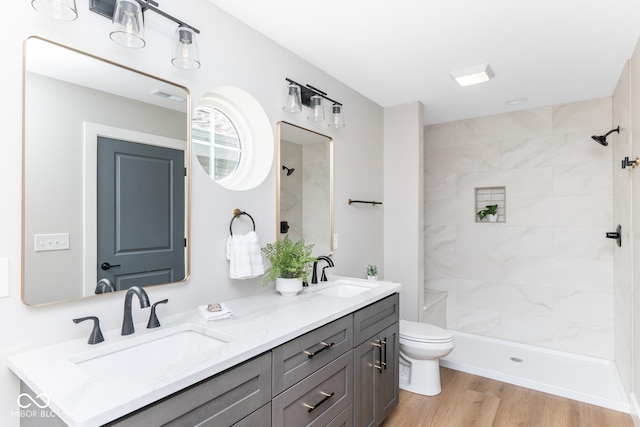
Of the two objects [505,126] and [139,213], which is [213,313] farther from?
[505,126]

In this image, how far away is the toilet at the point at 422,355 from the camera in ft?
8.50

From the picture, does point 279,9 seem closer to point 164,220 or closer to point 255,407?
point 164,220

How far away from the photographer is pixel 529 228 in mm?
3447

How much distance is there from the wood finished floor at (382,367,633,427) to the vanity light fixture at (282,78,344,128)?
Result: 6.90 ft

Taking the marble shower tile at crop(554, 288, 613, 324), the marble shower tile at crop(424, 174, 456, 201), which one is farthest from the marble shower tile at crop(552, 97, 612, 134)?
the marble shower tile at crop(554, 288, 613, 324)

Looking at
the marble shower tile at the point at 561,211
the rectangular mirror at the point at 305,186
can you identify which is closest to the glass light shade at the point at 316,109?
the rectangular mirror at the point at 305,186

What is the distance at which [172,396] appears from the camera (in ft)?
3.19

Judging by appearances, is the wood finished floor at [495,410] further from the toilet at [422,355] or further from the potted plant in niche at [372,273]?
the potted plant in niche at [372,273]

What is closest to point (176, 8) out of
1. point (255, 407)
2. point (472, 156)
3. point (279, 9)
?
point (279, 9)

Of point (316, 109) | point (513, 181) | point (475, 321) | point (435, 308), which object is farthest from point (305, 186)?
point (475, 321)

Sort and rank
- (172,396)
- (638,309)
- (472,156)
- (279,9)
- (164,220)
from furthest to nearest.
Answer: (472,156) < (638,309) < (279,9) < (164,220) < (172,396)

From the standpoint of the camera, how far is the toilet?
259 cm

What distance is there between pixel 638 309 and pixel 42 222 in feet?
10.1

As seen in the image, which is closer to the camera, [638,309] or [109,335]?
[109,335]
